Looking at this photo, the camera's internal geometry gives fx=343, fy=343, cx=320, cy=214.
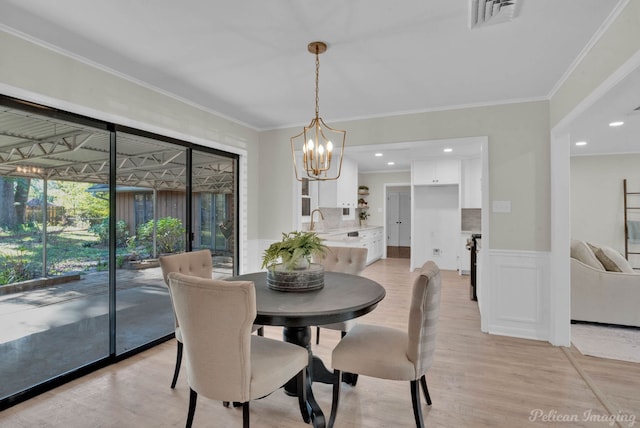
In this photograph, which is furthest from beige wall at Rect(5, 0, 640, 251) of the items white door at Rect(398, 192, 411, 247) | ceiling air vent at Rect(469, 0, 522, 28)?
white door at Rect(398, 192, 411, 247)

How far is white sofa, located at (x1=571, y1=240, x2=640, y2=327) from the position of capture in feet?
11.9

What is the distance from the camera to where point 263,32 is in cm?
224

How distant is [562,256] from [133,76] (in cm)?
427

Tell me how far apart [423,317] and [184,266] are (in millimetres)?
1865

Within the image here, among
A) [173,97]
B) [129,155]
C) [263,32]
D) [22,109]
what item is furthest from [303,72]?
[22,109]

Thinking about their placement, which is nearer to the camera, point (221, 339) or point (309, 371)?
point (221, 339)

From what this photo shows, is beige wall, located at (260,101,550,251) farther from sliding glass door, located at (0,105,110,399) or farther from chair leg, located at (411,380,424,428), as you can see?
sliding glass door, located at (0,105,110,399)

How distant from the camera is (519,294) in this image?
3.53 m

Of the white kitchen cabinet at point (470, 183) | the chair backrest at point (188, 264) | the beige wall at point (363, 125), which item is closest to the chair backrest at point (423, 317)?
the beige wall at point (363, 125)

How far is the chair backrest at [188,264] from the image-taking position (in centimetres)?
258

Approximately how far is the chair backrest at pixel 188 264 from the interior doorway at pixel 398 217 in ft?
24.6

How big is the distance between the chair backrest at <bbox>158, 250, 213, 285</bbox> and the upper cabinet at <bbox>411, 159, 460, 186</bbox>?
528 cm

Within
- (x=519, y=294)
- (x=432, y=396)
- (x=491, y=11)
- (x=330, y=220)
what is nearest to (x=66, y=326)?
(x=432, y=396)

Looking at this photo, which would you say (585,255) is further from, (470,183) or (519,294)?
(470,183)
